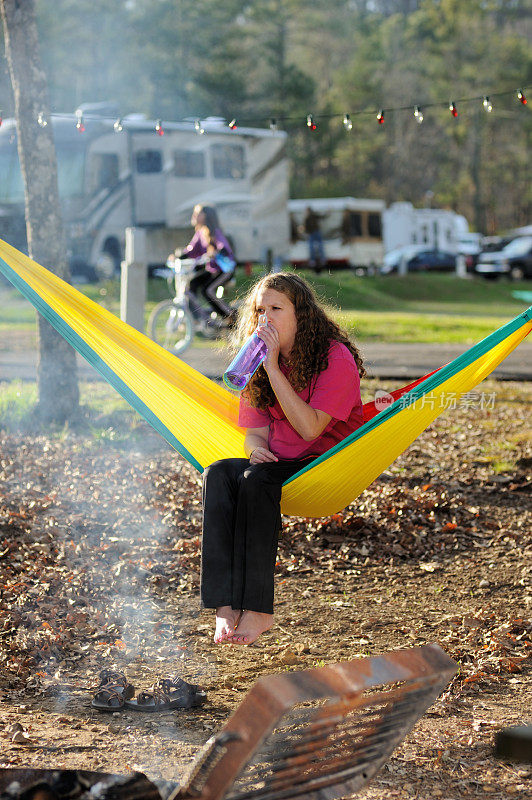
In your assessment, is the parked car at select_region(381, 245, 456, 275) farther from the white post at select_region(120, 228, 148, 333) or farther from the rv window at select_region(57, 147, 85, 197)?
the white post at select_region(120, 228, 148, 333)

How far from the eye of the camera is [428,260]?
88.3 ft

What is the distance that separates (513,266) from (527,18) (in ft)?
75.4

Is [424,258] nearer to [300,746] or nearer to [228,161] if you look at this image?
[228,161]

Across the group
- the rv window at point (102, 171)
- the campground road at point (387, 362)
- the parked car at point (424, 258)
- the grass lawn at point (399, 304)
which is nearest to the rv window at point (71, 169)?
the rv window at point (102, 171)

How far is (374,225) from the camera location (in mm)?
24344

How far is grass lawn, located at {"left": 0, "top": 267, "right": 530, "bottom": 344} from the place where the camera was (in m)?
10.8

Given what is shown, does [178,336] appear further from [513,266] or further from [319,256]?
[513,266]

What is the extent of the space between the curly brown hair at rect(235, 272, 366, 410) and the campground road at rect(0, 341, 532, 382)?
3.96 meters

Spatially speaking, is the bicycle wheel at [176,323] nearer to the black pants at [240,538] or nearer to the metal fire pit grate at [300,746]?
the black pants at [240,538]

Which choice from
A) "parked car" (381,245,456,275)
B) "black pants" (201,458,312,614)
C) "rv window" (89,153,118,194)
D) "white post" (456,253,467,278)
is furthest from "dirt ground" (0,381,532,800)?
"white post" (456,253,467,278)

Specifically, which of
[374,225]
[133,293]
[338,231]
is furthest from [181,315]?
[374,225]

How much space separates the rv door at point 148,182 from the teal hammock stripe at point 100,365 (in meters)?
12.3

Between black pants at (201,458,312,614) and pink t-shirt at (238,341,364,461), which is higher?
pink t-shirt at (238,341,364,461)

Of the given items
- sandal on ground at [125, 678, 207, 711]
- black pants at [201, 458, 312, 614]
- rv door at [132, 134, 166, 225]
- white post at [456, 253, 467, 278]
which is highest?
rv door at [132, 134, 166, 225]
